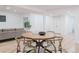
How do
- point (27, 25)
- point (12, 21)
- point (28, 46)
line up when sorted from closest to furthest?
point (28, 46) < point (27, 25) < point (12, 21)

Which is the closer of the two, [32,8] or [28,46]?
[28,46]

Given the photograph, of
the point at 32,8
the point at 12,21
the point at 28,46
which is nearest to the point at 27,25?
the point at 28,46

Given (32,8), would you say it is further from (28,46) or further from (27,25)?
(28,46)

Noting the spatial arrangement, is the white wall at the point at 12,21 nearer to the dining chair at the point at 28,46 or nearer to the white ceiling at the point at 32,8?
the white ceiling at the point at 32,8

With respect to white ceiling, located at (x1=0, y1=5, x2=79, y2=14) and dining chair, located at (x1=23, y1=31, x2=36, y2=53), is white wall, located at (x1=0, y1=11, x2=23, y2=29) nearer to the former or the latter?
white ceiling, located at (x1=0, y1=5, x2=79, y2=14)

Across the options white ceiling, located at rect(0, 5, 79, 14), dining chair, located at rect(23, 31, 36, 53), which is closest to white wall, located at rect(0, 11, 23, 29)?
white ceiling, located at rect(0, 5, 79, 14)

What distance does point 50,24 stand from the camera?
8016 mm

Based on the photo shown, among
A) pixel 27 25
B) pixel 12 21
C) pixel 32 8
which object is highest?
pixel 32 8

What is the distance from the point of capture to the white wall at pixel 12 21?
566cm

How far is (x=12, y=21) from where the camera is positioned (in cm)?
673

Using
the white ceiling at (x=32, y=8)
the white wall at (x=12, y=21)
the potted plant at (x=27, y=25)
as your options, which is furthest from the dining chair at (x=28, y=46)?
the white ceiling at (x=32, y=8)

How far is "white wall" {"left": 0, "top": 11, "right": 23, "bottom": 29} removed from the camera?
18.6 feet

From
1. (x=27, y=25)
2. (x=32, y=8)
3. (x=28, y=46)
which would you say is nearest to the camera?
(x=28, y=46)
